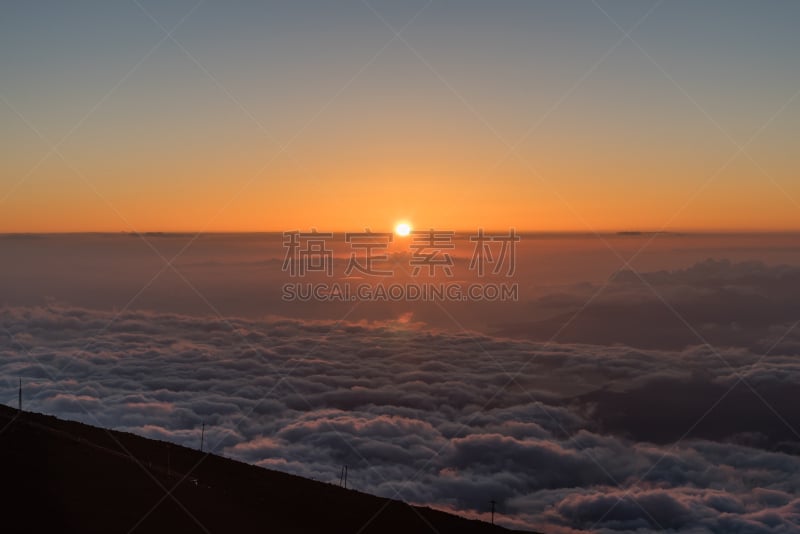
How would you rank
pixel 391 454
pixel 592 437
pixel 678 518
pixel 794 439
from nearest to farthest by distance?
pixel 678 518, pixel 391 454, pixel 592 437, pixel 794 439

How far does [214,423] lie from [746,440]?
147335mm

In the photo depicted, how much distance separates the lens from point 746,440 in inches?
7500

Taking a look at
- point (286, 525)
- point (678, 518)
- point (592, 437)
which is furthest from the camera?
point (592, 437)

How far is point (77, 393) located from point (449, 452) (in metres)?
78.7

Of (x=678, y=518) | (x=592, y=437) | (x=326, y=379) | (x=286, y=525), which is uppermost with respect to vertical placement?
(x=326, y=379)

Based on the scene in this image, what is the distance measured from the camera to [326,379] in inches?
7712

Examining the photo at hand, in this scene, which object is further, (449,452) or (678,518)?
(449,452)

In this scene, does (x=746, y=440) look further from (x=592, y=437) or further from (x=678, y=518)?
(x=678, y=518)

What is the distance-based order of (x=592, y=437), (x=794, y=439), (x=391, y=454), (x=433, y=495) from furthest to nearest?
(x=794, y=439) < (x=592, y=437) < (x=391, y=454) < (x=433, y=495)

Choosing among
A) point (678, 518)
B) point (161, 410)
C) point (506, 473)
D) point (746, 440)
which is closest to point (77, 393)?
point (161, 410)

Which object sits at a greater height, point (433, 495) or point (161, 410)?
point (161, 410)

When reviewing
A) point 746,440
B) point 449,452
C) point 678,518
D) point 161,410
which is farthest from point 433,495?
point 746,440

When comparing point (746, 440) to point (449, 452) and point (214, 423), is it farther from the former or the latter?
point (214, 423)

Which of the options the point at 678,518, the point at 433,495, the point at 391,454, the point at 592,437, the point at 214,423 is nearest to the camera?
the point at 678,518
